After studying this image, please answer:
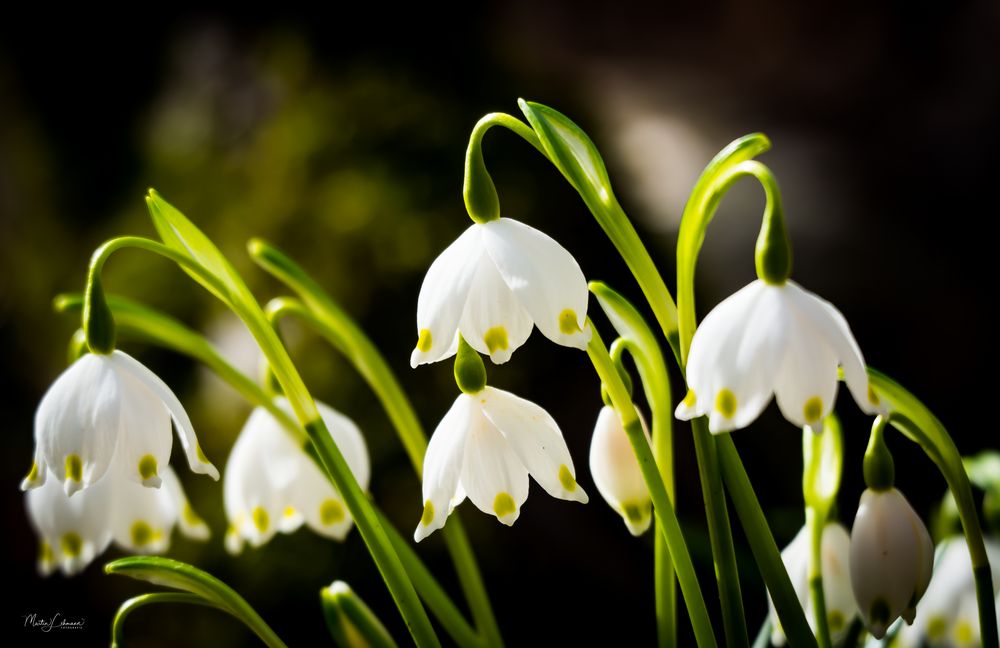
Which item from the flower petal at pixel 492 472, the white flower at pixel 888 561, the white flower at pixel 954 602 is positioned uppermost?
the flower petal at pixel 492 472

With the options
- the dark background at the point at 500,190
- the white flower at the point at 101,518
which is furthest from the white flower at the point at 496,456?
the dark background at the point at 500,190

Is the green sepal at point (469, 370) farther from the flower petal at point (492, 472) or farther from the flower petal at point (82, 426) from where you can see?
the flower petal at point (82, 426)

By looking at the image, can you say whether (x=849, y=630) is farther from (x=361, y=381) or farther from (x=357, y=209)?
(x=357, y=209)

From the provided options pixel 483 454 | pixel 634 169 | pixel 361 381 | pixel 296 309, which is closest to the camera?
pixel 483 454

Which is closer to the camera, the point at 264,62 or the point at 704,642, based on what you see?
the point at 704,642

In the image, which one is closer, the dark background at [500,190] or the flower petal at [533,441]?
→ the flower petal at [533,441]

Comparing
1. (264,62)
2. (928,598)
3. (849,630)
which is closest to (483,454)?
(849,630)

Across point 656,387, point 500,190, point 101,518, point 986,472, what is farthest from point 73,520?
point 500,190
